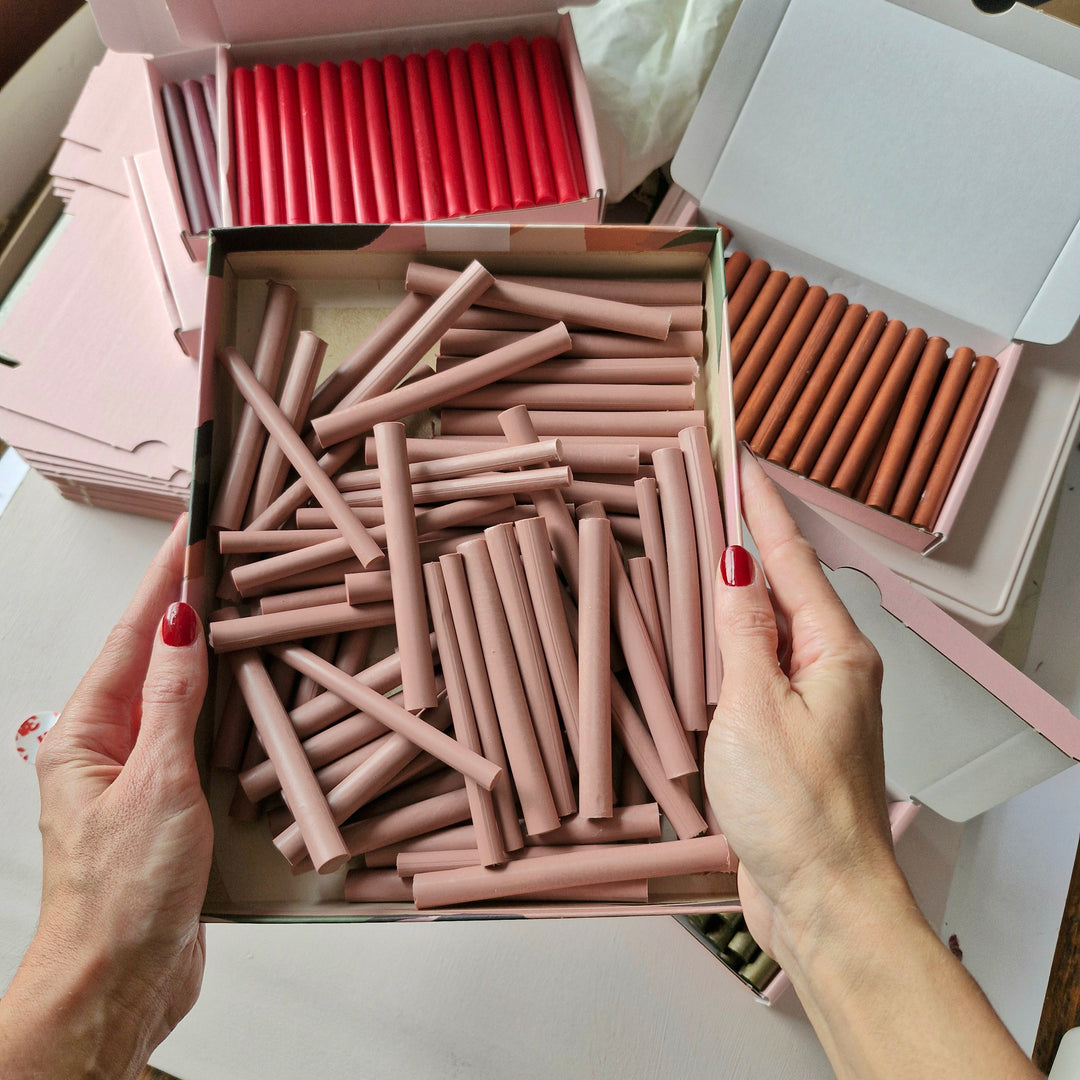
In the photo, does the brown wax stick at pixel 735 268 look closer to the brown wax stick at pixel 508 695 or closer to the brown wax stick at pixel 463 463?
the brown wax stick at pixel 463 463

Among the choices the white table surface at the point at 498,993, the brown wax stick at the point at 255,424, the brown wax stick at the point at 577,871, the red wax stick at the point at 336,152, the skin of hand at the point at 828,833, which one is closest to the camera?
the skin of hand at the point at 828,833

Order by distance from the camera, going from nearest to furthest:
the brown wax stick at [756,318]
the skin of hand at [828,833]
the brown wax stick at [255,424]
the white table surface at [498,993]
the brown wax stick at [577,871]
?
1. the skin of hand at [828,833]
2. the brown wax stick at [577,871]
3. the brown wax stick at [255,424]
4. the white table surface at [498,993]
5. the brown wax stick at [756,318]

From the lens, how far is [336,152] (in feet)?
3.89

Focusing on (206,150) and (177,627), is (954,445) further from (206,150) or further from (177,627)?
(206,150)

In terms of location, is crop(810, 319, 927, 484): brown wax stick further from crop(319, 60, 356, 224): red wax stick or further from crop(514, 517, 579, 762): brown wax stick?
crop(319, 60, 356, 224): red wax stick

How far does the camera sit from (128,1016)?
0.78 metres

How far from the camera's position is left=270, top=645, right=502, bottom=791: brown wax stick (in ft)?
2.48

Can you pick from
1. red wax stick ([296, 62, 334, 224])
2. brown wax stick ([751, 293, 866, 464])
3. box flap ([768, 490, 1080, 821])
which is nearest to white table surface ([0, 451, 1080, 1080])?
box flap ([768, 490, 1080, 821])

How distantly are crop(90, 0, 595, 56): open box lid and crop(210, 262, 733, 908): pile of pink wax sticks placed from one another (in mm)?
534

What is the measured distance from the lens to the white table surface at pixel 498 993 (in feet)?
3.49

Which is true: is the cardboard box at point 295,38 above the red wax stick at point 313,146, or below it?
above

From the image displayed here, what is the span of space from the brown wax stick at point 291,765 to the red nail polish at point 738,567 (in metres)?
0.41

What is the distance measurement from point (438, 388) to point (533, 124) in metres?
0.54

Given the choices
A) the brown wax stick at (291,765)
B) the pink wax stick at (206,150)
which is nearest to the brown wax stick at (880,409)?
the brown wax stick at (291,765)
